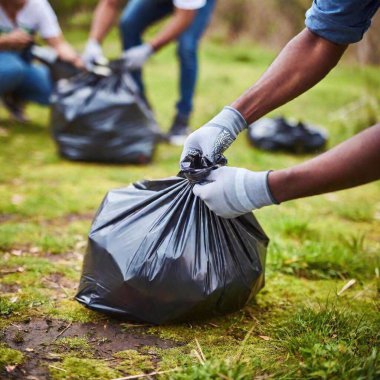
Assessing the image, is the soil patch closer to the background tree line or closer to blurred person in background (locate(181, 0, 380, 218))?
blurred person in background (locate(181, 0, 380, 218))

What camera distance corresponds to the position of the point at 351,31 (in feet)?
5.34

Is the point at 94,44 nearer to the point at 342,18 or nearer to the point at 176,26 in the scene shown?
the point at 176,26

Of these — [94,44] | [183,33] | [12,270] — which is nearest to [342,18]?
[12,270]

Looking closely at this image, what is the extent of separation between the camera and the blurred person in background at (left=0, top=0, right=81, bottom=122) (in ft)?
12.1

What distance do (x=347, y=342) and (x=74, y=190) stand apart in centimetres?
196

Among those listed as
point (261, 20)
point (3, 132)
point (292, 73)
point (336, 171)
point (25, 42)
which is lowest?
point (3, 132)

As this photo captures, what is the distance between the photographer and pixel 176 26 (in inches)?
139

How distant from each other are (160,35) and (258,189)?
8.37ft

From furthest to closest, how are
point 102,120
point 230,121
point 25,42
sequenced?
1. point 25,42
2. point 102,120
3. point 230,121

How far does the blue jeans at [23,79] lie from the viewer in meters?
3.90

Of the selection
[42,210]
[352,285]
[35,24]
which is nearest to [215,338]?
[352,285]

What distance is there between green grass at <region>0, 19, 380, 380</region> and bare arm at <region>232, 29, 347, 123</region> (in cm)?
70

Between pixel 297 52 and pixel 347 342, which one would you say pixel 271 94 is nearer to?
pixel 297 52

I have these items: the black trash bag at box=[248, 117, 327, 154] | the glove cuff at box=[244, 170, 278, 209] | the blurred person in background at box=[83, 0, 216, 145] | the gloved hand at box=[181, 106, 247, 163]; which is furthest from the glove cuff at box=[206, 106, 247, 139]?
the black trash bag at box=[248, 117, 327, 154]
